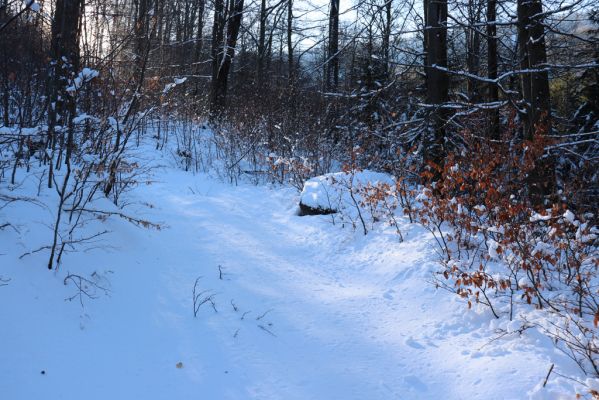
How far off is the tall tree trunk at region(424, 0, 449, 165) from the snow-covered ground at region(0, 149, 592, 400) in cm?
236

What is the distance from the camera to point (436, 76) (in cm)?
675

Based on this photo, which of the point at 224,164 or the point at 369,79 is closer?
the point at 224,164

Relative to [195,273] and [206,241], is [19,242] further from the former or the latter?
[206,241]

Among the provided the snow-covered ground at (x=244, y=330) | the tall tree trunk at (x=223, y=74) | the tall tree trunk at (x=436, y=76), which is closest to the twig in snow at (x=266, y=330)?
the snow-covered ground at (x=244, y=330)

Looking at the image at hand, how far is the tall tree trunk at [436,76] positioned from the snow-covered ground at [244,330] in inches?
93.1

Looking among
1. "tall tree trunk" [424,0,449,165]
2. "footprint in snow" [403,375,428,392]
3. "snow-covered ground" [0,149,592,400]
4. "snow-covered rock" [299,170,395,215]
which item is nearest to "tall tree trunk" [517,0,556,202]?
"tall tree trunk" [424,0,449,165]

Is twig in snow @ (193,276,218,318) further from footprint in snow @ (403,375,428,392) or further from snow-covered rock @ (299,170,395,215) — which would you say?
snow-covered rock @ (299,170,395,215)

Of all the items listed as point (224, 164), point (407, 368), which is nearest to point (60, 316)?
point (407, 368)

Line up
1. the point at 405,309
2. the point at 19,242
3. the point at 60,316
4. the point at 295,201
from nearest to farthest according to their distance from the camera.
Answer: the point at 60,316, the point at 19,242, the point at 405,309, the point at 295,201

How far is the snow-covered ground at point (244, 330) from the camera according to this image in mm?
2475

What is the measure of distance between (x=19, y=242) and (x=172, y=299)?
1142mm

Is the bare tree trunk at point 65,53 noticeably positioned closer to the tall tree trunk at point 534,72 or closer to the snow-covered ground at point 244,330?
the snow-covered ground at point 244,330

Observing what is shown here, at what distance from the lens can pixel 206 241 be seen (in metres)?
5.05

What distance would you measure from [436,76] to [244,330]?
517 cm
